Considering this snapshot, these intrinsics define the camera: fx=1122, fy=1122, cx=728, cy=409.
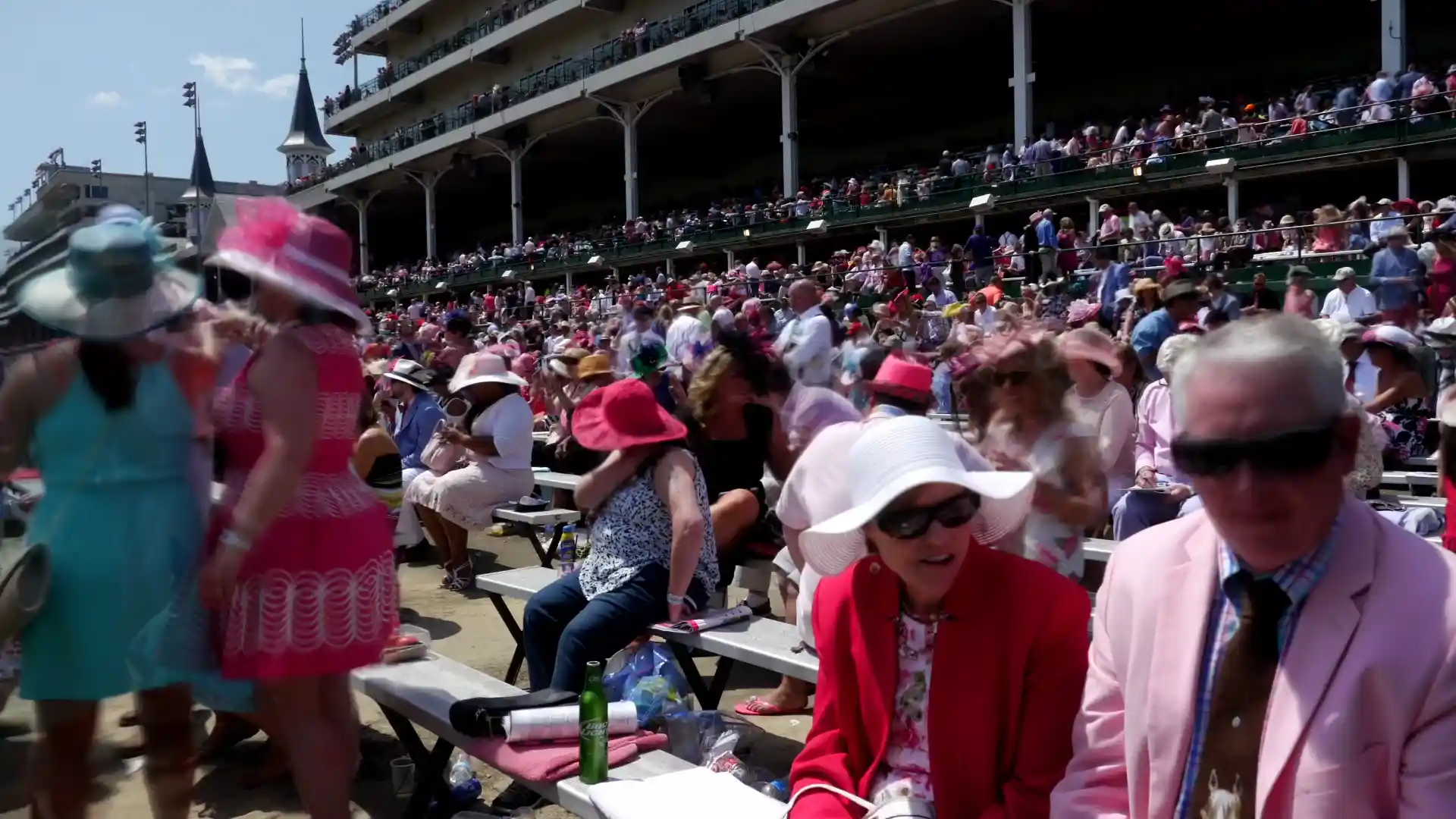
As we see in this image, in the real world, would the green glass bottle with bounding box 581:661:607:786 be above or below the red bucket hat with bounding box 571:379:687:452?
below

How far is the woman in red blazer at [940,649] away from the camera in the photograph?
2.16 meters

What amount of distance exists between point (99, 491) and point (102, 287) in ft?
1.61

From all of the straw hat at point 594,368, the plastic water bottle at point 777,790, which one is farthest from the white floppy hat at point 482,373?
the plastic water bottle at point 777,790

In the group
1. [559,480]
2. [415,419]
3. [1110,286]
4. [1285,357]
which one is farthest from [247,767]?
[1110,286]

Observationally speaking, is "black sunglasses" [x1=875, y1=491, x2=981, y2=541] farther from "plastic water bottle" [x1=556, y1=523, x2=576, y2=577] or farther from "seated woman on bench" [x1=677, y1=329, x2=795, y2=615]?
"plastic water bottle" [x1=556, y1=523, x2=576, y2=577]

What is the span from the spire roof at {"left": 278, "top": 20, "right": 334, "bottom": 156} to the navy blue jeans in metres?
64.3

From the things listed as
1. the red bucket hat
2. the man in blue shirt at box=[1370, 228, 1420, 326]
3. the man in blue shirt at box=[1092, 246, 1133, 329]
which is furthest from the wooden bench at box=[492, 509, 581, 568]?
the man in blue shirt at box=[1092, 246, 1133, 329]

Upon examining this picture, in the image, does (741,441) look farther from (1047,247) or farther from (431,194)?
(431,194)

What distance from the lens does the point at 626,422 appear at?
4.04 m

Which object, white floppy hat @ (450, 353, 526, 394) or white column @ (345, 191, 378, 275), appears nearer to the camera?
white floppy hat @ (450, 353, 526, 394)

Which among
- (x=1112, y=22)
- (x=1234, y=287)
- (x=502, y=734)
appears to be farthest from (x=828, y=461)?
(x=1112, y=22)

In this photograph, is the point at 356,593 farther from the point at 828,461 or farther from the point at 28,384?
the point at 828,461

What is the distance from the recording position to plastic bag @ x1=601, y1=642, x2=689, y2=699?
3.87m

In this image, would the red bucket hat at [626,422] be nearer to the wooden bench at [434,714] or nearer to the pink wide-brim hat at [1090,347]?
the wooden bench at [434,714]
